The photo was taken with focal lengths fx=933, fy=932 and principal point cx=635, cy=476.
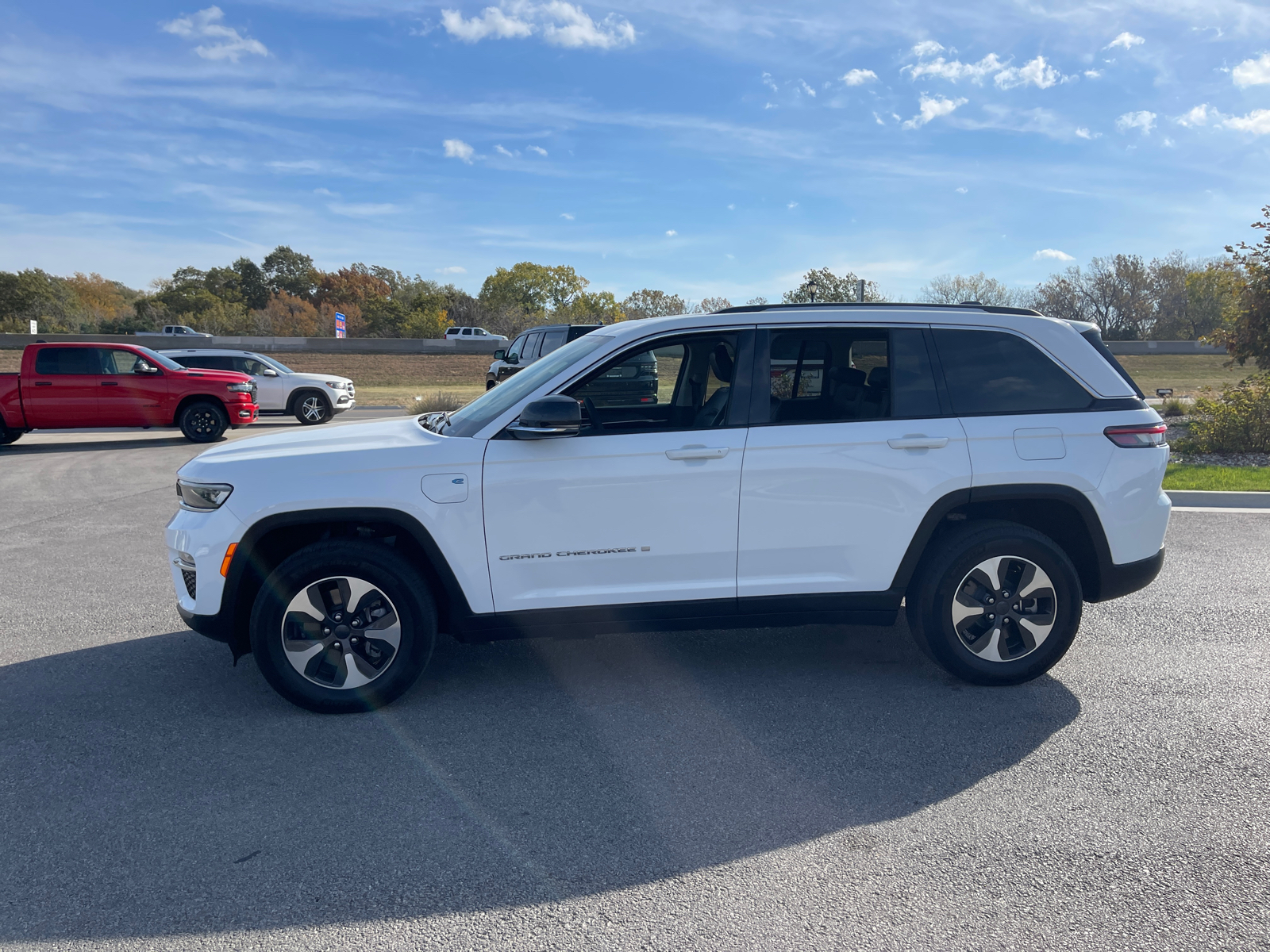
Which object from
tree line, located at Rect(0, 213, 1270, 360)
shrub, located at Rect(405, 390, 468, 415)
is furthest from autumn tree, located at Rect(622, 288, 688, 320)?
shrub, located at Rect(405, 390, 468, 415)

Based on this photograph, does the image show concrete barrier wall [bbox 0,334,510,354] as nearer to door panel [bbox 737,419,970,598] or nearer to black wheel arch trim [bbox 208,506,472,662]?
black wheel arch trim [bbox 208,506,472,662]

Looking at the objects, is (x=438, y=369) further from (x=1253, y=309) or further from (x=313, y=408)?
(x=1253, y=309)

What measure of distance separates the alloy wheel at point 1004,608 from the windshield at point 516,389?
2.18 m

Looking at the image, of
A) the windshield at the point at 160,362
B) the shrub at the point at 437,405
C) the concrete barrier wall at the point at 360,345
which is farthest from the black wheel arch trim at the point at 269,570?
the concrete barrier wall at the point at 360,345

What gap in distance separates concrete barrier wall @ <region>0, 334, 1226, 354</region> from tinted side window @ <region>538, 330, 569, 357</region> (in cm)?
3434

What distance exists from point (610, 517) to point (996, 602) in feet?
6.47

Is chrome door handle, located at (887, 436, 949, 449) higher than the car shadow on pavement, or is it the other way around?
chrome door handle, located at (887, 436, 949, 449)

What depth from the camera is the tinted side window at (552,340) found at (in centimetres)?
1952

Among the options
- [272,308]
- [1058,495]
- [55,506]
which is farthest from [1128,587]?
[272,308]

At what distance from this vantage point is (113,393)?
1642cm

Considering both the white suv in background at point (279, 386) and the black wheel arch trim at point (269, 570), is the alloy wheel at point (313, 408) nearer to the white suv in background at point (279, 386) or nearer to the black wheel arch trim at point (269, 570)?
the white suv in background at point (279, 386)

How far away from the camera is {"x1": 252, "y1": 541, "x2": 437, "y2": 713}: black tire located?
4184mm

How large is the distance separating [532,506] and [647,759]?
1220 mm

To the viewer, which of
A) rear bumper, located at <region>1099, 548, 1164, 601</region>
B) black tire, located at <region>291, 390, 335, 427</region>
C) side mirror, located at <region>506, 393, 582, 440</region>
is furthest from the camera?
black tire, located at <region>291, 390, 335, 427</region>
